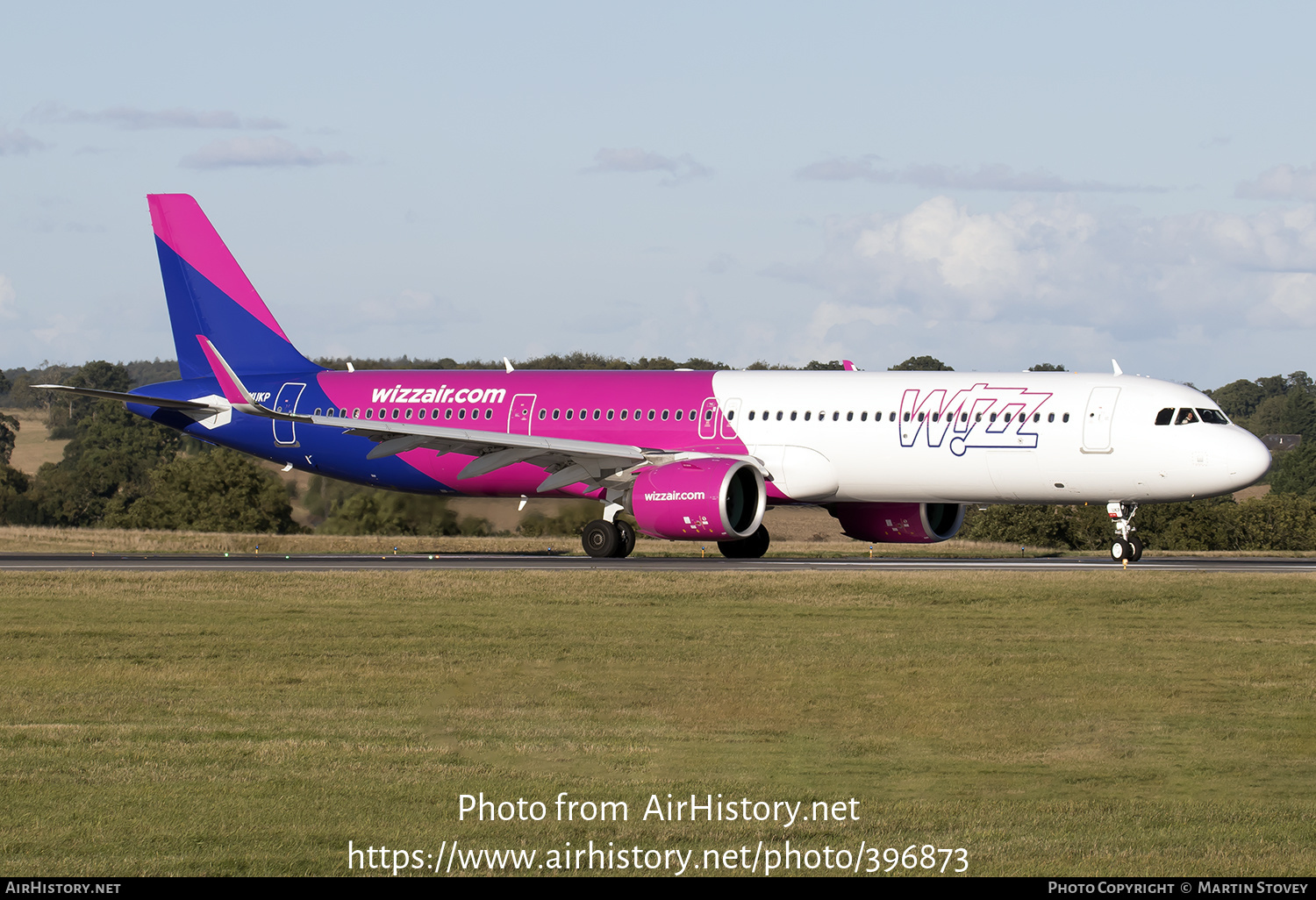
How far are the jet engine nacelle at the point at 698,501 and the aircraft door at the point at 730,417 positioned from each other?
1.34 metres

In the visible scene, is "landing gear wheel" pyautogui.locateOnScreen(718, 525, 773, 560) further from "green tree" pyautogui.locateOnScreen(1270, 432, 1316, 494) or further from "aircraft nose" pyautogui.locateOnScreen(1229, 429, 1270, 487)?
"green tree" pyautogui.locateOnScreen(1270, 432, 1316, 494)

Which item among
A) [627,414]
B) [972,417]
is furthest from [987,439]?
[627,414]

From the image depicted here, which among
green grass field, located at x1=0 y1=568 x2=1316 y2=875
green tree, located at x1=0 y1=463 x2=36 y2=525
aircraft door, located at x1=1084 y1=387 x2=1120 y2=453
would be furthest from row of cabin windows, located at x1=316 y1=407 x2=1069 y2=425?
green tree, located at x1=0 y1=463 x2=36 y2=525

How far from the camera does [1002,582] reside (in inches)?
1017

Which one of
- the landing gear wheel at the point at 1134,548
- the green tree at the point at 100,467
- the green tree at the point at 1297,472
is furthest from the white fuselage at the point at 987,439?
the green tree at the point at 1297,472

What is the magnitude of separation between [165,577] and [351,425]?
6431 mm

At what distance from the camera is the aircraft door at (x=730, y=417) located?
108 ft

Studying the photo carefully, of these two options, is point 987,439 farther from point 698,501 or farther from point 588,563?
point 588,563

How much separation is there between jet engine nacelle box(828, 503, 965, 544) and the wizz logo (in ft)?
9.72

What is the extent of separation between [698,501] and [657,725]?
1688 centimetres

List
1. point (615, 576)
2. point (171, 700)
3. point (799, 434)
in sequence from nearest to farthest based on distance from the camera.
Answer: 1. point (171, 700)
2. point (615, 576)
3. point (799, 434)

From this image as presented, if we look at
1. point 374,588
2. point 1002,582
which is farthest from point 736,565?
point 374,588

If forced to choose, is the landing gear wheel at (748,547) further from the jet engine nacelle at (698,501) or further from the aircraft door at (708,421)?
the jet engine nacelle at (698,501)
